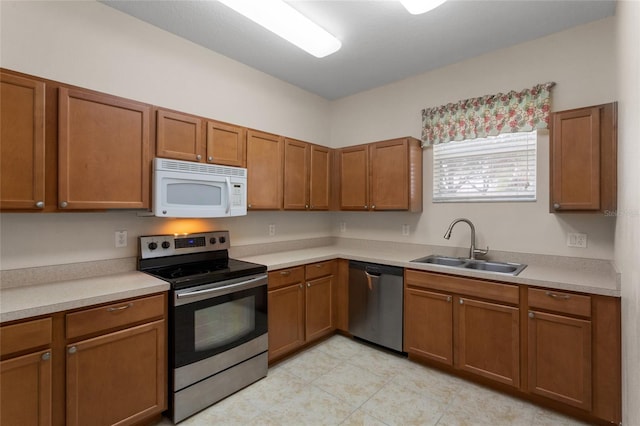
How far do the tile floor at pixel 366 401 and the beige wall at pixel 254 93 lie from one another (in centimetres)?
123

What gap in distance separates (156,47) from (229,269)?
1861 mm

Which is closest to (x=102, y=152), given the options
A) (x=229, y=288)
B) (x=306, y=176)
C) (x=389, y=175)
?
(x=229, y=288)

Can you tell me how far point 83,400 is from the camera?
1601 mm

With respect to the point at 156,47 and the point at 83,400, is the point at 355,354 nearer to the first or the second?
the point at 83,400

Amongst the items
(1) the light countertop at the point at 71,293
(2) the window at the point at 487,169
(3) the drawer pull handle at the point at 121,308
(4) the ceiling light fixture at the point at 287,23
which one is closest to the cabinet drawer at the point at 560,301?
(2) the window at the point at 487,169

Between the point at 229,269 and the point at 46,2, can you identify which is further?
the point at 229,269

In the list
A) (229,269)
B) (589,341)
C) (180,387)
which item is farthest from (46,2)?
(589,341)

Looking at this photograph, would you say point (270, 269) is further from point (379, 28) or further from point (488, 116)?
point (488, 116)

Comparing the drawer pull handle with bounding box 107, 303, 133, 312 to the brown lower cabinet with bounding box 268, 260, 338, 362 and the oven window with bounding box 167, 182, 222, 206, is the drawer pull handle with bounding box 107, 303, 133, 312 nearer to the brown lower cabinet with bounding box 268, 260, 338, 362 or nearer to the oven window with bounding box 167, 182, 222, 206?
the oven window with bounding box 167, 182, 222, 206

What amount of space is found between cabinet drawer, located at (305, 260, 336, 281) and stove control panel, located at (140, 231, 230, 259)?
788 millimetres

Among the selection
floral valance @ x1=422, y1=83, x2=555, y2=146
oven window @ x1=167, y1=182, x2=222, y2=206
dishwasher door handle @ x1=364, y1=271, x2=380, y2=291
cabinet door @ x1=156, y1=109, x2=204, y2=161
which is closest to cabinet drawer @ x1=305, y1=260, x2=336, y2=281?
dishwasher door handle @ x1=364, y1=271, x2=380, y2=291

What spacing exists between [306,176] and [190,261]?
1.45 metres

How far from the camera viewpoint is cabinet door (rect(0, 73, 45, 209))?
156 cm

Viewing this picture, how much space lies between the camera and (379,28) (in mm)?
2402
